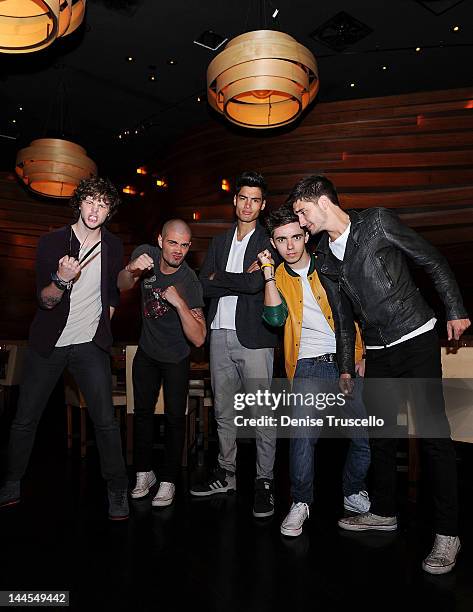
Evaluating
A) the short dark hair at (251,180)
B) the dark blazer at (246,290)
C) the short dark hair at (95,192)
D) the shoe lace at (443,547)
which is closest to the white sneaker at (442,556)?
the shoe lace at (443,547)

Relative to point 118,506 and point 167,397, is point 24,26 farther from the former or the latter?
point 118,506

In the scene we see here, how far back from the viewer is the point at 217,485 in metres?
2.98

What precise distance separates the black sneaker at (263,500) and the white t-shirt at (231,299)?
36.0 inches

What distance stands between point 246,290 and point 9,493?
1.72 m

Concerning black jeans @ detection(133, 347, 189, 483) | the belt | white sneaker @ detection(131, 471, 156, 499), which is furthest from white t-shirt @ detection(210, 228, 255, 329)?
white sneaker @ detection(131, 471, 156, 499)

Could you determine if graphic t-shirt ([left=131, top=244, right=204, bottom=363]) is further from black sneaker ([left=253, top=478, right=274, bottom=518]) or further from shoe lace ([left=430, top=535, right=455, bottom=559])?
shoe lace ([left=430, top=535, right=455, bottom=559])

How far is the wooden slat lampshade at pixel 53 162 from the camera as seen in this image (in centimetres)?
580

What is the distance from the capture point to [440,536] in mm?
2045

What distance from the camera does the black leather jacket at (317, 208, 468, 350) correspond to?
7.00 ft

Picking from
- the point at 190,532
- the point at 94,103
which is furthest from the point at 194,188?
the point at 190,532

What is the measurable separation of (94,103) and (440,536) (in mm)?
8112

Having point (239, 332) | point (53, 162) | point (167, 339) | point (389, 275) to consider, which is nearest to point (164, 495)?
point (167, 339)

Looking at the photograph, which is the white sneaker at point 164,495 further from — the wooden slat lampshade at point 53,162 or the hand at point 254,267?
the wooden slat lampshade at point 53,162

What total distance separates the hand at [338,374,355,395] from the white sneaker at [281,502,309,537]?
629 mm
